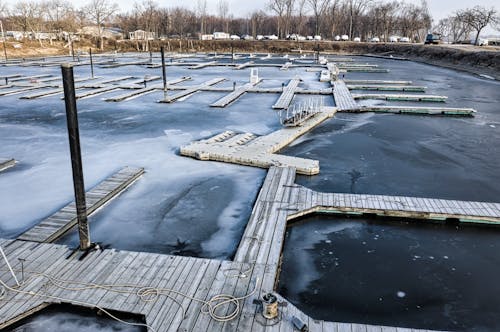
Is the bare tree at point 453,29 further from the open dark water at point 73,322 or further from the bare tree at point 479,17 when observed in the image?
the open dark water at point 73,322

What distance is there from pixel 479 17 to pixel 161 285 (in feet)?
217

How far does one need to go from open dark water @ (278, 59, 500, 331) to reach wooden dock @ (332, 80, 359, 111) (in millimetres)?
4747

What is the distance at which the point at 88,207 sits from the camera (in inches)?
279

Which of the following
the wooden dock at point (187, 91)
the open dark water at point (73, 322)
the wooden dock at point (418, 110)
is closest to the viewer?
the open dark water at point (73, 322)

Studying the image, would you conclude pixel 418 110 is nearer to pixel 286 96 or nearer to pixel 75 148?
pixel 286 96

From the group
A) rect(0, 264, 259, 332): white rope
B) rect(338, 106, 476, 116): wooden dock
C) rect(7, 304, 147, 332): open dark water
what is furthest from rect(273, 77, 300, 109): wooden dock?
rect(7, 304, 147, 332): open dark water

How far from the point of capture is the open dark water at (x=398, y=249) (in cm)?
482

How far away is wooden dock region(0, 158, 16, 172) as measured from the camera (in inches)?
360

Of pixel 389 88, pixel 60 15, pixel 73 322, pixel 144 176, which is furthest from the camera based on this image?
pixel 60 15

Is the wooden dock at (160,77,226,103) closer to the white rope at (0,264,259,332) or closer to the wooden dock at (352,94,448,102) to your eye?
the wooden dock at (352,94,448,102)

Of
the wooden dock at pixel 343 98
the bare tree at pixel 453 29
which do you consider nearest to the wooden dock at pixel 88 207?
the wooden dock at pixel 343 98

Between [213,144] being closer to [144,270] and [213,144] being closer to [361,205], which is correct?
[361,205]

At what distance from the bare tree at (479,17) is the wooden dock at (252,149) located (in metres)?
55.1

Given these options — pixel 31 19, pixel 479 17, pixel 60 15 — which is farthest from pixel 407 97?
pixel 60 15
